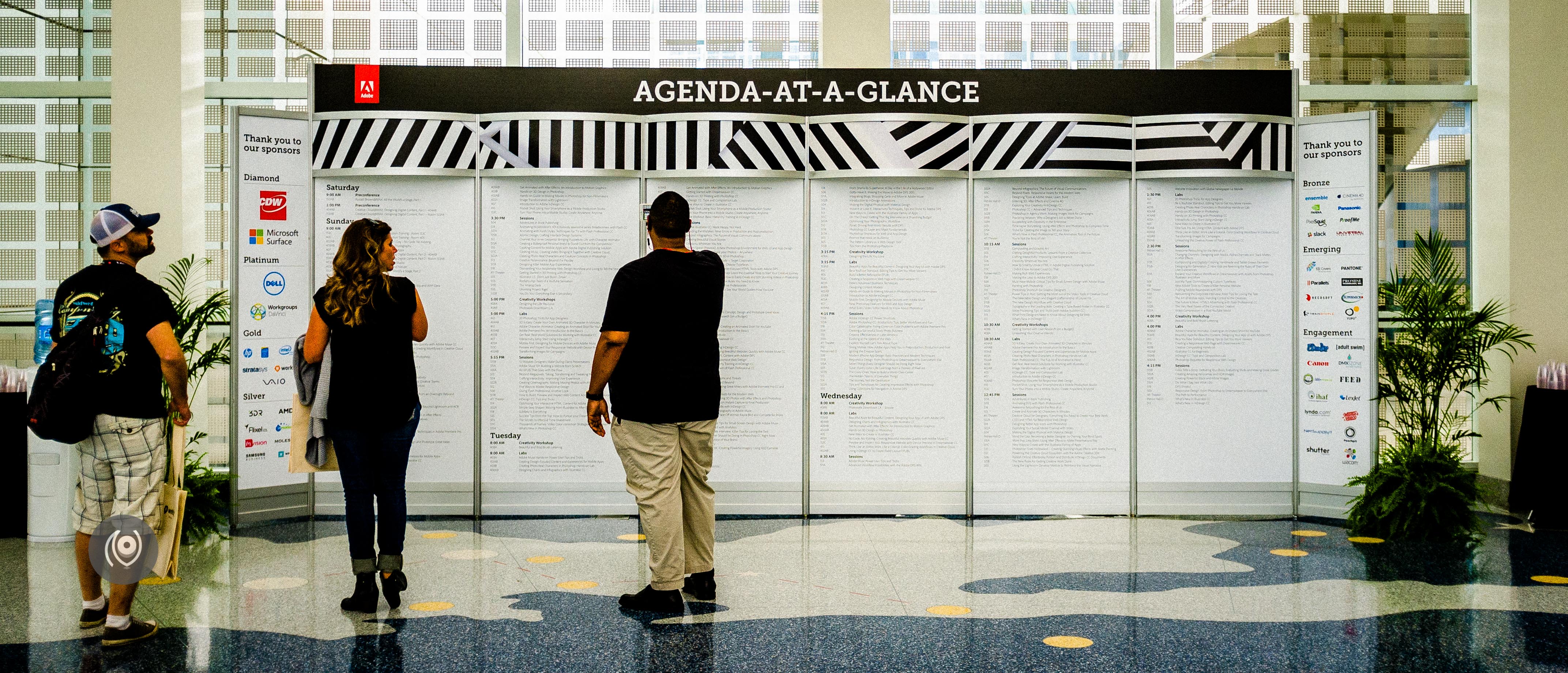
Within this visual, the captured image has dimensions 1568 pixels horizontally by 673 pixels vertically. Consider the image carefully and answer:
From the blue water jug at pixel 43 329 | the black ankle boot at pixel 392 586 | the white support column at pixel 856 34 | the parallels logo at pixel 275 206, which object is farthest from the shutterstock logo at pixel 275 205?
the white support column at pixel 856 34

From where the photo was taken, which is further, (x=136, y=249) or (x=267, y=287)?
(x=267, y=287)

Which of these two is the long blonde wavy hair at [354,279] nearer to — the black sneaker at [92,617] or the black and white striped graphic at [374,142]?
the black sneaker at [92,617]

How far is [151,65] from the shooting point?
7121mm

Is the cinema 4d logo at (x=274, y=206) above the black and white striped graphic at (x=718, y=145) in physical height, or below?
below

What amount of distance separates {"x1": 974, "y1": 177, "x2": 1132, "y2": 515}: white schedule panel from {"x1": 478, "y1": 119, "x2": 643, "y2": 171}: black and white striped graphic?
Answer: 6.47 feet

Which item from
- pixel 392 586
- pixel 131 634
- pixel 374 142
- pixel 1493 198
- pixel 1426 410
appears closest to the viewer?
pixel 131 634

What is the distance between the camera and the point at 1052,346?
238 inches

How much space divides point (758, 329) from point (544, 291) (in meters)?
1.17

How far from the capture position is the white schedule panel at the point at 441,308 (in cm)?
594

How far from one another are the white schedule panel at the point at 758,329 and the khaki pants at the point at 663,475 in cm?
190

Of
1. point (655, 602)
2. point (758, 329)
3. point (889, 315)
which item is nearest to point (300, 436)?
point (655, 602)

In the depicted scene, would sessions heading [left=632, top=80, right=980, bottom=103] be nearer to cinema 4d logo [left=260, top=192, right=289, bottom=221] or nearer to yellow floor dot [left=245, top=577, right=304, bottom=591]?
cinema 4d logo [left=260, top=192, right=289, bottom=221]

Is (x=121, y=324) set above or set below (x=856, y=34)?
below
